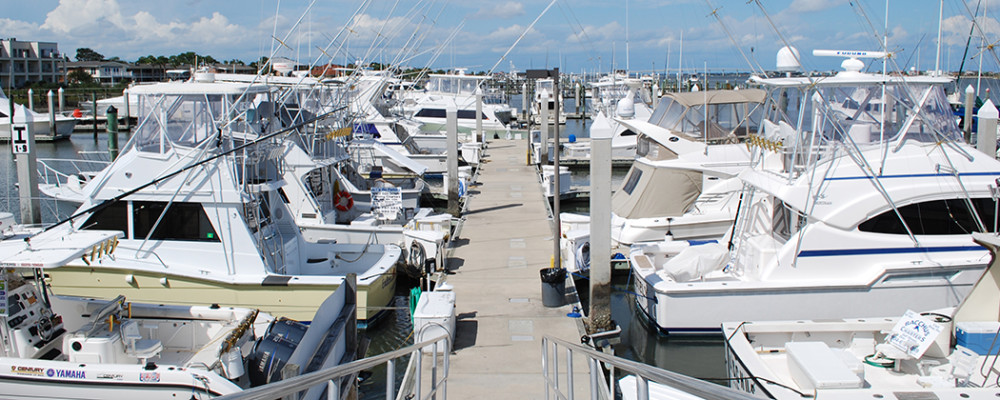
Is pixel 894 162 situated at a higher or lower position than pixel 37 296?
higher

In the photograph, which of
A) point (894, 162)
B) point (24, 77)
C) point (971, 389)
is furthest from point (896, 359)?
point (24, 77)

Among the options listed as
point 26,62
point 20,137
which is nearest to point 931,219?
point 20,137

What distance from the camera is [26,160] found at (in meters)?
14.8

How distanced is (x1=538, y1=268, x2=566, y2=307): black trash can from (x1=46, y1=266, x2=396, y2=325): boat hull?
242 cm

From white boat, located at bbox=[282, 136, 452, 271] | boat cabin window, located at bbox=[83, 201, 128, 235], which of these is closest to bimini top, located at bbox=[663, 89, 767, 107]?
white boat, located at bbox=[282, 136, 452, 271]

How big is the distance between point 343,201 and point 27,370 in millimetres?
9561

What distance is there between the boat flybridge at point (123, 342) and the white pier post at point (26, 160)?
19.8ft

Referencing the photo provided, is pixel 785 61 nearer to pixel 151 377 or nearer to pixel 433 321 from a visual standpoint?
pixel 433 321

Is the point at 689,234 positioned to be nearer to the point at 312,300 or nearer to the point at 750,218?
the point at 750,218

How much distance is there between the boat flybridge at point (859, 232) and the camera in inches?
414

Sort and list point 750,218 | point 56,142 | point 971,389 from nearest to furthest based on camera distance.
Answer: point 971,389 < point 750,218 < point 56,142

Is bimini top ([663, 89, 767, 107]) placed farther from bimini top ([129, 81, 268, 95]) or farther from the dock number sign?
Result: the dock number sign

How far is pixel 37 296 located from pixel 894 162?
10864mm

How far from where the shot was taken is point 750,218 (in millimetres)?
11945
